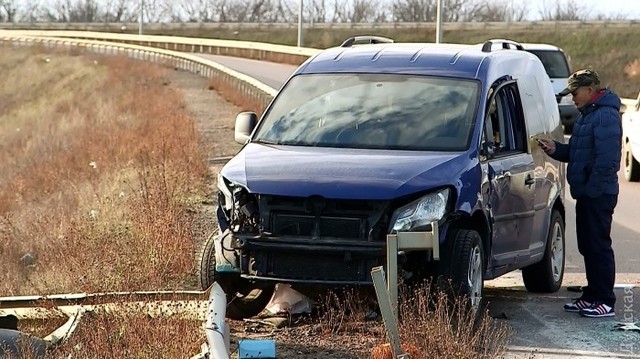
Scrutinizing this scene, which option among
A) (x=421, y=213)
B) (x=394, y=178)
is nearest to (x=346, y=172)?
(x=394, y=178)

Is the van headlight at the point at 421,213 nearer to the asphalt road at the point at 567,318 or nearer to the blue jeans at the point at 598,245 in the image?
the asphalt road at the point at 567,318

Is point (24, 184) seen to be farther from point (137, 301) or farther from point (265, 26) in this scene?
point (265, 26)

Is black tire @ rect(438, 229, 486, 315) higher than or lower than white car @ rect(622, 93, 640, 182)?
higher

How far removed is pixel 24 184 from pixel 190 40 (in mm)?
50855

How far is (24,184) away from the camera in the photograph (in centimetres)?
2295

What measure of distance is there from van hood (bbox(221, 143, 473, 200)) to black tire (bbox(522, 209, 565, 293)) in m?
1.95

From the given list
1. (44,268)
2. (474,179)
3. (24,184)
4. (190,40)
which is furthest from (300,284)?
(190,40)

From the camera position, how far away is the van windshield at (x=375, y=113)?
866cm

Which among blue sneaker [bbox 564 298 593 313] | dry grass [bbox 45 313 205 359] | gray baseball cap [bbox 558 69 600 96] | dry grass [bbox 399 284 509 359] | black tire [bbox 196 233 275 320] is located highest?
gray baseball cap [bbox 558 69 600 96]

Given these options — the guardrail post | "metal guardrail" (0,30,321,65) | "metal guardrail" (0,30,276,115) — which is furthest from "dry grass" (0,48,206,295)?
"metal guardrail" (0,30,321,65)

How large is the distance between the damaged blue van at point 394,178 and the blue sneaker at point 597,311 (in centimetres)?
59

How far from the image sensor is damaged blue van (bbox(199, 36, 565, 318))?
7715 millimetres

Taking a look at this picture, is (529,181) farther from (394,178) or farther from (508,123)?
(394,178)

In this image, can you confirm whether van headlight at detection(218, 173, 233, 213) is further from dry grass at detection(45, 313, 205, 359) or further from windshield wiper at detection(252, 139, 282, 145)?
dry grass at detection(45, 313, 205, 359)
